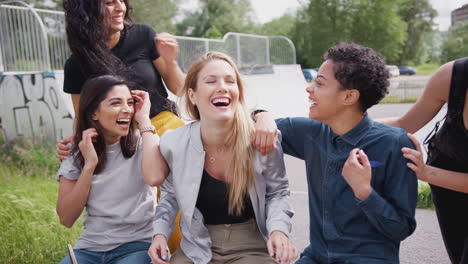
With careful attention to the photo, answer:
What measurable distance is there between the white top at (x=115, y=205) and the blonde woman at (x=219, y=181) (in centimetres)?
22

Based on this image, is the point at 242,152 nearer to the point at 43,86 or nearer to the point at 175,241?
the point at 175,241

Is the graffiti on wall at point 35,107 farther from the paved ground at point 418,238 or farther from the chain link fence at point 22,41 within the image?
the paved ground at point 418,238

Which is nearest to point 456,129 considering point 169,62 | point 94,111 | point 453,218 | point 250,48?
point 453,218

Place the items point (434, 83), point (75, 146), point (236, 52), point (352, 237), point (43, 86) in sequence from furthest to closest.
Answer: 1. point (236, 52)
2. point (43, 86)
3. point (75, 146)
4. point (434, 83)
5. point (352, 237)

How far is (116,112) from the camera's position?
245cm

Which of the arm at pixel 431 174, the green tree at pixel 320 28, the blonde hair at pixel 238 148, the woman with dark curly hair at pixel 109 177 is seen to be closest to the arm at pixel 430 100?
the arm at pixel 431 174

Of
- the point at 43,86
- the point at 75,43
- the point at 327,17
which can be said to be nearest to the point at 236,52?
the point at 43,86

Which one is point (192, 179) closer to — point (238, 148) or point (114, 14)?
point (238, 148)

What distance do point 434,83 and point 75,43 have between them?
2.10 metres

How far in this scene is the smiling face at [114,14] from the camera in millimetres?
2617

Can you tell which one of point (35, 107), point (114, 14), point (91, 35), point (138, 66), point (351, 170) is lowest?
point (35, 107)

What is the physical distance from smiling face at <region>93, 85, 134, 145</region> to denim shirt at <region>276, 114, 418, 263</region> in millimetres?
1050

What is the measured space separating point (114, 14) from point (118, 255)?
1.44m

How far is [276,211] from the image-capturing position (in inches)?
84.1
